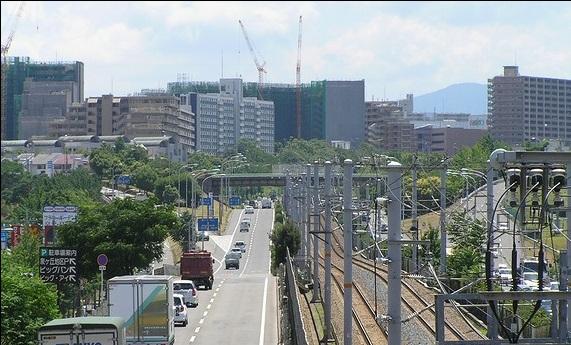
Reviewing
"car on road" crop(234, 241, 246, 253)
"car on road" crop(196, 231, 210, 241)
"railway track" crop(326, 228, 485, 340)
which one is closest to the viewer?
"railway track" crop(326, 228, 485, 340)

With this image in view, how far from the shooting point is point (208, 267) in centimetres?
6275

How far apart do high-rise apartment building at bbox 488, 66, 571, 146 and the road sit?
71304 millimetres

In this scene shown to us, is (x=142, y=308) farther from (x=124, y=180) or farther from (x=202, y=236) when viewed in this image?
(x=124, y=180)

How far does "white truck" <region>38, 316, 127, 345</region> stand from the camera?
25125mm

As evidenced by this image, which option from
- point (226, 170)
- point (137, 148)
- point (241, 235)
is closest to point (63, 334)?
point (241, 235)

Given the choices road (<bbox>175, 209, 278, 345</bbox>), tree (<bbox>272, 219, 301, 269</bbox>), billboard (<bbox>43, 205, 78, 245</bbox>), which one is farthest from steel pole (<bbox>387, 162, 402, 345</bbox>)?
tree (<bbox>272, 219, 301, 269</bbox>)

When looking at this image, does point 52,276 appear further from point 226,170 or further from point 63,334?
point 226,170

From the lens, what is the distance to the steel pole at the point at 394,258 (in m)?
22.2

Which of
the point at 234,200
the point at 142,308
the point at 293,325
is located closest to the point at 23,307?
the point at 142,308

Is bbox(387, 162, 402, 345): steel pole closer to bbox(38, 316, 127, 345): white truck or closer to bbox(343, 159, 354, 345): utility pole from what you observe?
bbox(38, 316, 127, 345): white truck

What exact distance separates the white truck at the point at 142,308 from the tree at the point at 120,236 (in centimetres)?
1457

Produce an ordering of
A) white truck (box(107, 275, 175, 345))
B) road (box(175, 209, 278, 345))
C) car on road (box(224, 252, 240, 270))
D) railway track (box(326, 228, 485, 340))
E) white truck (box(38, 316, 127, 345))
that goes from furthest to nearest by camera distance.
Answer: car on road (box(224, 252, 240, 270)), road (box(175, 209, 278, 345)), railway track (box(326, 228, 485, 340)), white truck (box(107, 275, 175, 345)), white truck (box(38, 316, 127, 345))

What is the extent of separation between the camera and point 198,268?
205ft

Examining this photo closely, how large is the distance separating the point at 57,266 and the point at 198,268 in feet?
76.4
